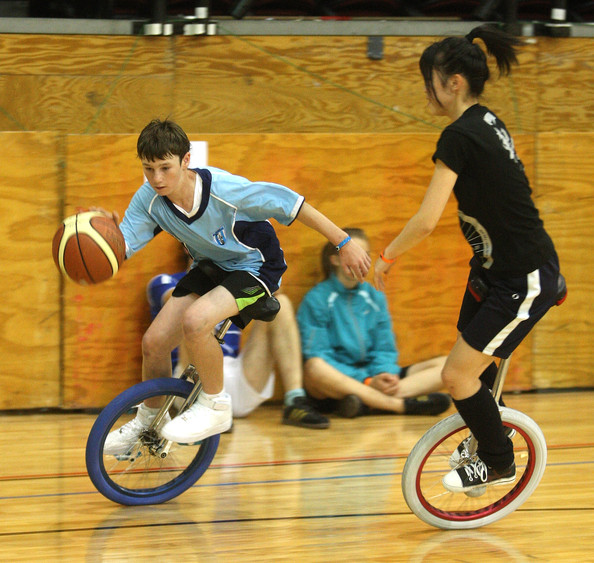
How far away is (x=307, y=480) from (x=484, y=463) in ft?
2.94

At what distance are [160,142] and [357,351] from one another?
202 centimetres

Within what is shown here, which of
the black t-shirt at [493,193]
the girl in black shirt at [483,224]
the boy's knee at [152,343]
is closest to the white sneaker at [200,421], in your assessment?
the boy's knee at [152,343]

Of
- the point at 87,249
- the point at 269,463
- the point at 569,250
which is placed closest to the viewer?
the point at 87,249

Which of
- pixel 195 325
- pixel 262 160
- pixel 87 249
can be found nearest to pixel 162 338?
pixel 195 325

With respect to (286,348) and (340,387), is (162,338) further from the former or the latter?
(340,387)

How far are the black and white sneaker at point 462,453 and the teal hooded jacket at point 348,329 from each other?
4.86ft

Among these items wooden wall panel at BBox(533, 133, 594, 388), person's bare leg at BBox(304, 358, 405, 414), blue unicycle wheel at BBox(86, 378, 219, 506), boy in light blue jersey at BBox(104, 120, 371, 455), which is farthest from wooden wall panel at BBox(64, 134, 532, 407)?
boy in light blue jersey at BBox(104, 120, 371, 455)

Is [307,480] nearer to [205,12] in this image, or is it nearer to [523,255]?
[523,255]

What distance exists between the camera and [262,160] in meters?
4.66

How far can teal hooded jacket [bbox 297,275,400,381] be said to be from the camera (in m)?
4.57

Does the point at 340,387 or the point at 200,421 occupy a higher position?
the point at 200,421

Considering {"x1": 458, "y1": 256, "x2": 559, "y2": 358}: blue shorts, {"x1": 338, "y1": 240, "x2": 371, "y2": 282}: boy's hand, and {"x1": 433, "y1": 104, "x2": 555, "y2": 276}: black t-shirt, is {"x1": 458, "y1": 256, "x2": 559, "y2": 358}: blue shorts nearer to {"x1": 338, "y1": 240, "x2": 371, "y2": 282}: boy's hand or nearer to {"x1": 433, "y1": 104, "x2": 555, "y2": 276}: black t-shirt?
{"x1": 433, "y1": 104, "x2": 555, "y2": 276}: black t-shirt

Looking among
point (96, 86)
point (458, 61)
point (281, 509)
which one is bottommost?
point (281, 509)

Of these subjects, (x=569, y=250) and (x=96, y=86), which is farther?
(x=96, y=86)
